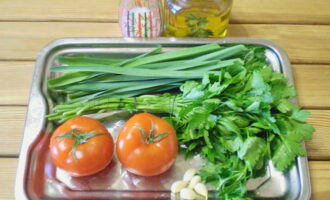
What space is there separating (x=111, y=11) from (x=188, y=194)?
65 cm

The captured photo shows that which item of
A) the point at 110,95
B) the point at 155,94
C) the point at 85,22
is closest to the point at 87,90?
the point at 110,95

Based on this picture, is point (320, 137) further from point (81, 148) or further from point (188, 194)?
point (81, 148)

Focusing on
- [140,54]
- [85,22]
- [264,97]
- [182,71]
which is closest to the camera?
[264,97]

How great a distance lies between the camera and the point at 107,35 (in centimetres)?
103

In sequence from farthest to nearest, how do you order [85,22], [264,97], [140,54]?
[85,22]
[140,54]
[264,97]

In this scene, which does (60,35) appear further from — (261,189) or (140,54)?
(261,189)

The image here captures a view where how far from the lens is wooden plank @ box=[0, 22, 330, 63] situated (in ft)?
3.25

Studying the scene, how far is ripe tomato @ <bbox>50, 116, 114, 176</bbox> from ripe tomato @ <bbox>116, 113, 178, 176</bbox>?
4 centimetres

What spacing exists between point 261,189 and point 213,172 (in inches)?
4.7

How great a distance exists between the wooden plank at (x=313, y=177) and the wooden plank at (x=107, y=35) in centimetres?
32

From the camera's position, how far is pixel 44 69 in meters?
0.91

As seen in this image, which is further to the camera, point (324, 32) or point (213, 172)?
point (324, 32)

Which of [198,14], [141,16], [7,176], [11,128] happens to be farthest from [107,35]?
[7,176]

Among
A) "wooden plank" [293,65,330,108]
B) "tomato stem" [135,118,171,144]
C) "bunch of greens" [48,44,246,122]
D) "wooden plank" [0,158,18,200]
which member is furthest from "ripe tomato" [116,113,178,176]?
"wooden plank" [293,65,330,108]
